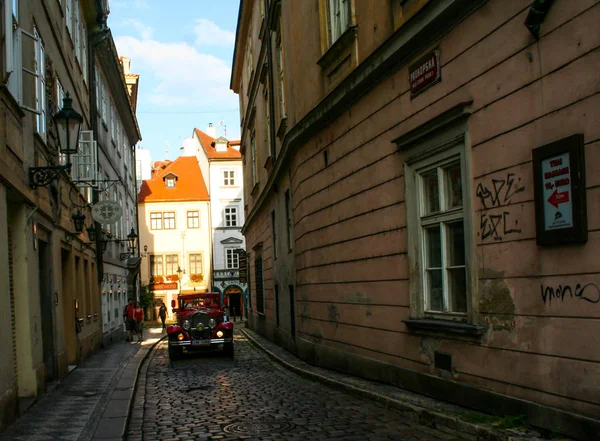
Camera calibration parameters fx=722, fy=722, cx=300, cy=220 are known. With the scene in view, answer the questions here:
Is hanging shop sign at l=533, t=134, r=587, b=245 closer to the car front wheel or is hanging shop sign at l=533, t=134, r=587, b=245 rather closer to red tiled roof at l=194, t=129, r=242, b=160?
the car front wheel

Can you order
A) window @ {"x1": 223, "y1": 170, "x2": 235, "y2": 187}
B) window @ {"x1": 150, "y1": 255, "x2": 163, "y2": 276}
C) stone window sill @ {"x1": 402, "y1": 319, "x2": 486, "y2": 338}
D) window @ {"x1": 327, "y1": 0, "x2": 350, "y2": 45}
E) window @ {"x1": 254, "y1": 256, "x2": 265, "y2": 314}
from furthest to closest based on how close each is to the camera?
1. window @ {"x1": 223, "y1": 170, "x2": 235, "y2": 187}
2. window @ {"x1": 150, "y1": 255, "x2": 163, "y2": 276}
3. window @ {"x1": 254, "y1": 256, "x2": 265, "y2": 314}
4. window @ {"x1": 327, "y1": 0, "x2": 350, "y2": 45}
5. stone window sill @ {"x1": 402, "y1": 319, "x2": 486, "y2": 338}

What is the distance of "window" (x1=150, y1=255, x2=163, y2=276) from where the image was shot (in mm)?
58188

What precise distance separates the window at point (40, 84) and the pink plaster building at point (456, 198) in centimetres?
501

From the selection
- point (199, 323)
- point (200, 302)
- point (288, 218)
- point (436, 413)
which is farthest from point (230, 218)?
point (436, 413)

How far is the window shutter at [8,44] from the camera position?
9352mm

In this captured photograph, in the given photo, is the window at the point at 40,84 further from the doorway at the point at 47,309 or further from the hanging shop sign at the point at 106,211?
the hanging shop sign at the point at 106,211

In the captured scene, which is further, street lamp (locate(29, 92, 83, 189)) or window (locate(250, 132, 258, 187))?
window (locate(250, 132, 258, 187))

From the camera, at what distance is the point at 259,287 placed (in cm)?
2917

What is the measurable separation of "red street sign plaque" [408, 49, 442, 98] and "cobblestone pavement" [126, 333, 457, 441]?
4.13 m

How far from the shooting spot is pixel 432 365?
922 cm

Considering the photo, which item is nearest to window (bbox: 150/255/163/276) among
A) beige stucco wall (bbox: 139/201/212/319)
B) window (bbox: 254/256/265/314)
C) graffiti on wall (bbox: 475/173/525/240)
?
beige stucco wall (bbox: 139/201/212/319)

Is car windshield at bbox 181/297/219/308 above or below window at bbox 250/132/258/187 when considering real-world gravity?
below

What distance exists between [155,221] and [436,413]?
52.8 metres

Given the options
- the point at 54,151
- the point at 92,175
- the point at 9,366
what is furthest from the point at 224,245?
the point at 9,366
